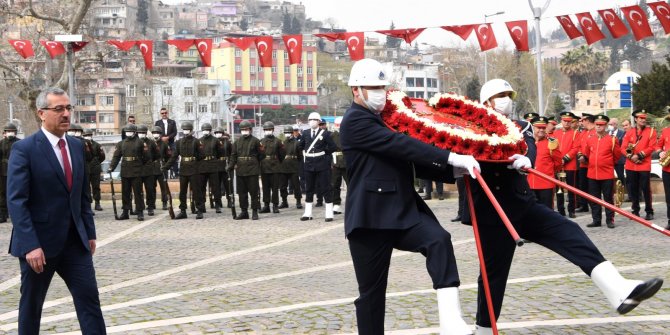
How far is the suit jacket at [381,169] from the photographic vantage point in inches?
247

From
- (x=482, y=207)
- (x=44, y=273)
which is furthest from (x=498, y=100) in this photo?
(x=44, y=273)

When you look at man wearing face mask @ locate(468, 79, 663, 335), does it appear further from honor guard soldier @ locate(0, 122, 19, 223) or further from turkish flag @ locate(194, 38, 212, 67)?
turkish flag @ locate(194, 38, 212, 67)

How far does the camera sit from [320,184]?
19891 mm

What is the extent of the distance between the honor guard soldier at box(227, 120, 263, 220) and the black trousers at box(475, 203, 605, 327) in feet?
42.9

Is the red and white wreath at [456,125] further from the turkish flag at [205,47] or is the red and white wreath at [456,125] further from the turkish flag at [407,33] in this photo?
the turkish flag at [205,47]

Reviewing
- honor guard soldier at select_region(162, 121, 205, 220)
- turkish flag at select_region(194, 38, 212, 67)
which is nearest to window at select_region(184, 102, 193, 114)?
turkish flag at select_region(194, 38, 212, 67)

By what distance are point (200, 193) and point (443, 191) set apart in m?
6.19

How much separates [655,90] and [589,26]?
1199 inches

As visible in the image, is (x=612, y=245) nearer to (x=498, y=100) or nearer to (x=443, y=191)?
(x=498, y=100)

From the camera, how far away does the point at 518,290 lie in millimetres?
9602

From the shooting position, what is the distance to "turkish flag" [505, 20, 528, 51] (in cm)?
2320

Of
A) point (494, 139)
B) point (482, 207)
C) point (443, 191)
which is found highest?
point (494, 139)

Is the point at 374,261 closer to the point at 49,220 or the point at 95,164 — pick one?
the point at 49,220

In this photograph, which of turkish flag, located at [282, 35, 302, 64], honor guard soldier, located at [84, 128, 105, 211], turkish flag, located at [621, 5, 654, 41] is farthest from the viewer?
turkish flag, located at [282, 35, 302, 64]
